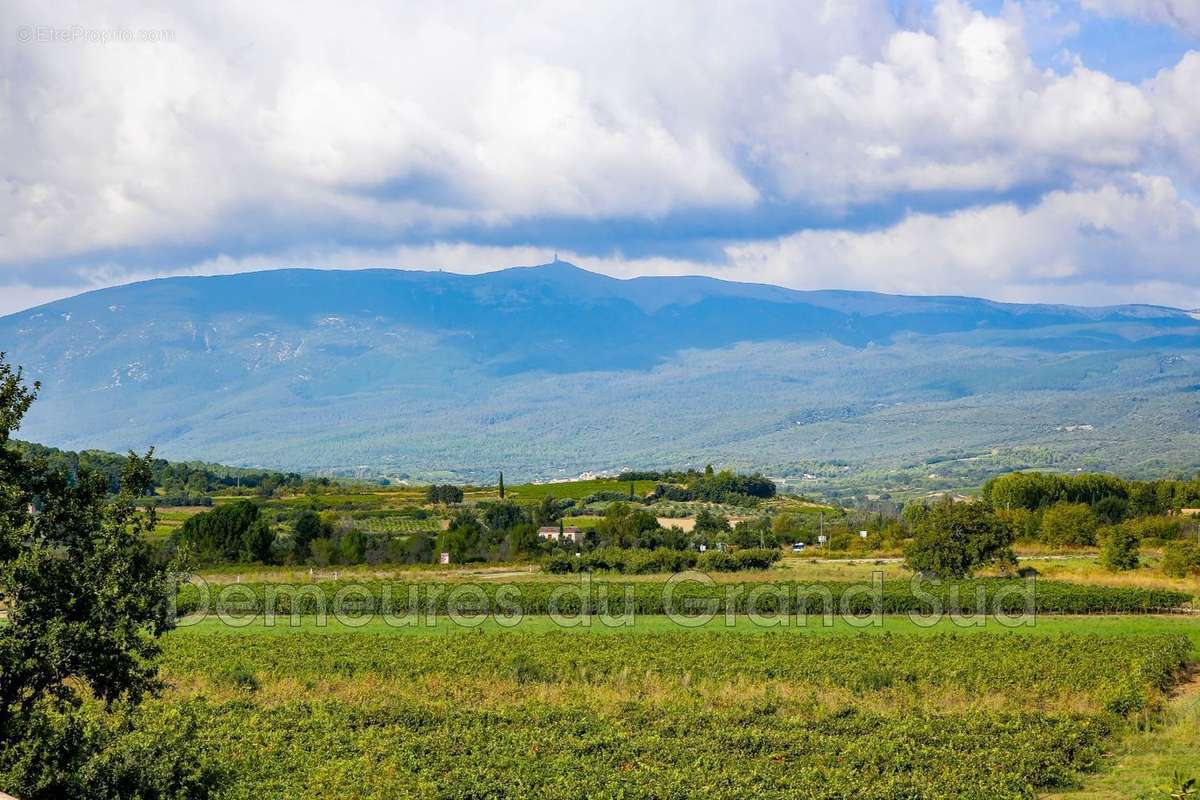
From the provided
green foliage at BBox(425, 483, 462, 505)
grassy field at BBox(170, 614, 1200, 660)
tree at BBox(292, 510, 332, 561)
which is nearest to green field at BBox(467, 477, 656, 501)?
green foliage at BBox(425, 483, 462, 505)

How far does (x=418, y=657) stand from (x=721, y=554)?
31.5 m

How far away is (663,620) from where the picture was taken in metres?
40.0

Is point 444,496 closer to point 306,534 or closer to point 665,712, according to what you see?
point 306,534

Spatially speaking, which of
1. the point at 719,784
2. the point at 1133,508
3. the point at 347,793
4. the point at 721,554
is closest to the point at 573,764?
the point at 719,784

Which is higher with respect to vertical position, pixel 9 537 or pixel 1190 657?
pixel 9 537

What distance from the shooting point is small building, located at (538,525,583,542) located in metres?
73.1

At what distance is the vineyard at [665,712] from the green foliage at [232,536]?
102ft

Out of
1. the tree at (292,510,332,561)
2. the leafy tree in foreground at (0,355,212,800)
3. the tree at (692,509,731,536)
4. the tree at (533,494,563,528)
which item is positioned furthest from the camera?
the tree at (533,494,563,528)

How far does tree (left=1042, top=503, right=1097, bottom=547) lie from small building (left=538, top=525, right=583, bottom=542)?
27501 millimetres

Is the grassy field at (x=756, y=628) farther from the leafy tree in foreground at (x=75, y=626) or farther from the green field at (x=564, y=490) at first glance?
the green field at (x=564, y=490)

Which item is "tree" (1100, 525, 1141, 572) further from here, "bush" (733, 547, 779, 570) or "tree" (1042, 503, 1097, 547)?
"tree" (1042, 503, 1097, 547)

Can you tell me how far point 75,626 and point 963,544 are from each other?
42049 millimetres

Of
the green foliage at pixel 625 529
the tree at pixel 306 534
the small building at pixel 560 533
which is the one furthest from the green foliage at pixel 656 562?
the tree at pixel 306 534

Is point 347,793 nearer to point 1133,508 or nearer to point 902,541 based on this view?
point 902,541
